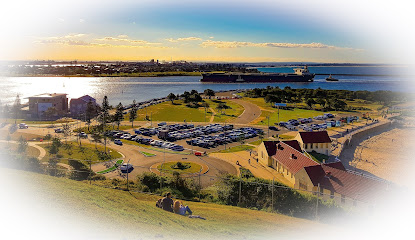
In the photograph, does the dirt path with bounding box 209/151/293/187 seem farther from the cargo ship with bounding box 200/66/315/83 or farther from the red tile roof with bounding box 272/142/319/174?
the cargo ship with bounding box 200/66/315/83

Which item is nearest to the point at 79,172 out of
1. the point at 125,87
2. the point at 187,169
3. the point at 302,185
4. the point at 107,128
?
the point at 187,169

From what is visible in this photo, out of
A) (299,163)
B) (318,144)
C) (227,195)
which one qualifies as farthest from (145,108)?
(227,195)

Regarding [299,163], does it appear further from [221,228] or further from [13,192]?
[13,192]

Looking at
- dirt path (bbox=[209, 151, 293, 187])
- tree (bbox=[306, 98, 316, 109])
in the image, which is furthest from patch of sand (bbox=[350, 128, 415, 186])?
tree (bbox=[306, 98, 316, 109])

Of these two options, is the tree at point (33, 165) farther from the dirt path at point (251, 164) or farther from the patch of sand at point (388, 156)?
the patch of sand at point (388, 156)

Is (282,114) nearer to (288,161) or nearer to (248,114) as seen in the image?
(248,114)
